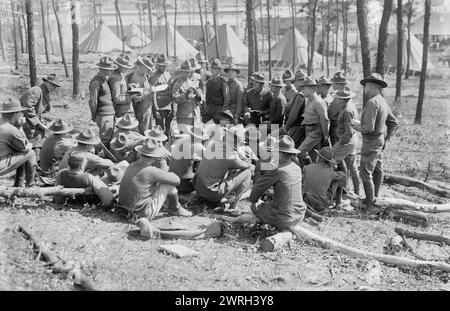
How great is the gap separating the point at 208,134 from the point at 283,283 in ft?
12.5

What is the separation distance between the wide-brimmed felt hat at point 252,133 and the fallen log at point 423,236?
11.2ft

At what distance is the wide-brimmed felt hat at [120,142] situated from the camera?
8008 mm

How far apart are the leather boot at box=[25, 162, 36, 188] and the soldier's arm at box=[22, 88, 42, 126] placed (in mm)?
1725

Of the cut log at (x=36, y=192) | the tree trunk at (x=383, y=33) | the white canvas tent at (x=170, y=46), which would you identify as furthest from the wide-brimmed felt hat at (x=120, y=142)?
the white canvas tent at (x=170, y=46)

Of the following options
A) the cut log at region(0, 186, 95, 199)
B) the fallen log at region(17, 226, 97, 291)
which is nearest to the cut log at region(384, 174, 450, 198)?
the cut log at region(0, 186, 95, 199)

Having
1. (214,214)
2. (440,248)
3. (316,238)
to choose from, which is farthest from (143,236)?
(440,248)

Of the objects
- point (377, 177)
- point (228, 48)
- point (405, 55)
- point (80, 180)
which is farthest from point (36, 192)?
point (405, 55)

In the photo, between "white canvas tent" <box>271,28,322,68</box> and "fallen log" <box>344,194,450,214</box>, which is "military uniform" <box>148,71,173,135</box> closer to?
"fallen log" <box>344,194,450,214</box>

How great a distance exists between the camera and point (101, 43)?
3953 centimetres

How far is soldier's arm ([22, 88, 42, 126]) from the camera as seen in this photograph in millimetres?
8836

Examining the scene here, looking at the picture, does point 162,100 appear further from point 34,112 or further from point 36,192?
point 36,192

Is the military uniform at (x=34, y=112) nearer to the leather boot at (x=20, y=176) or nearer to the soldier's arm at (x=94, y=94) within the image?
the soldier's arm at (x=94, y=94)

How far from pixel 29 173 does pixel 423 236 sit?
224 inches
